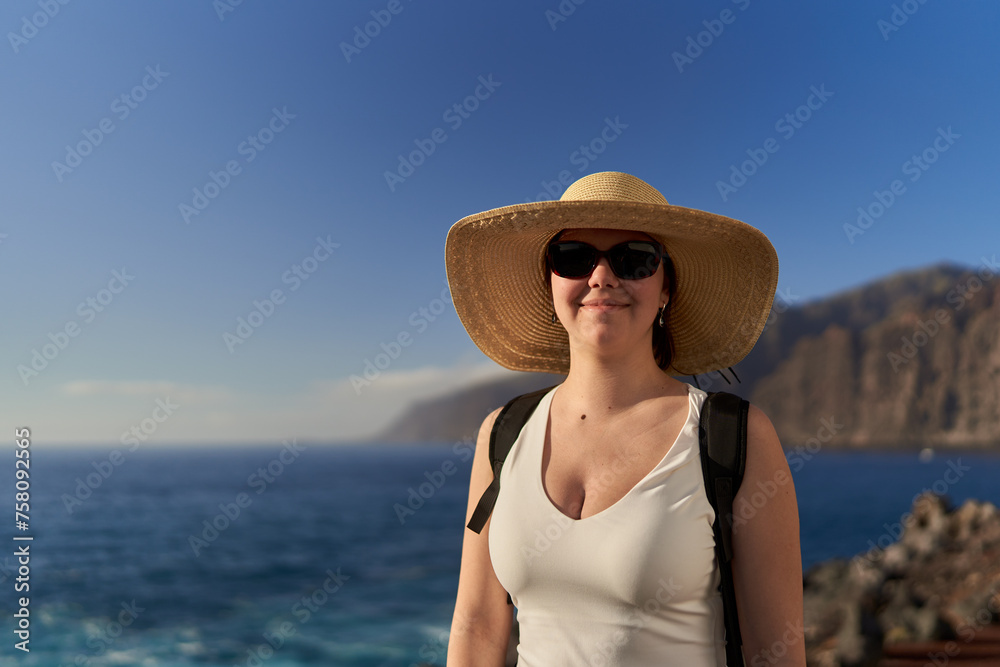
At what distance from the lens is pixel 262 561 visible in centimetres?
4834

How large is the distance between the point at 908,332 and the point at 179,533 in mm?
144467

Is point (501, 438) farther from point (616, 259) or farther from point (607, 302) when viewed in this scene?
point (616, 259)

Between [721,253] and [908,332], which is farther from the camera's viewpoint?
[908,332]

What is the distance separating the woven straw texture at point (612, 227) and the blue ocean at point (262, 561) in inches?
610

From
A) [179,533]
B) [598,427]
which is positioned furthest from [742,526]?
[179,533]

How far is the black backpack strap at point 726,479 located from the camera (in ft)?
6.19

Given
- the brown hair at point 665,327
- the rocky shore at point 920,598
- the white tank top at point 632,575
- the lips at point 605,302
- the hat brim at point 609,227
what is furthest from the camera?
the rocky shore at point 920,598

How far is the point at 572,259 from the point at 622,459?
67cm

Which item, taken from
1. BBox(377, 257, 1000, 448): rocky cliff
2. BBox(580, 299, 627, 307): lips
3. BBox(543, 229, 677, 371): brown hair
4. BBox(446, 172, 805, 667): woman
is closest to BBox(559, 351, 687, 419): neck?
BBox(446, 172, 805, 667): woman

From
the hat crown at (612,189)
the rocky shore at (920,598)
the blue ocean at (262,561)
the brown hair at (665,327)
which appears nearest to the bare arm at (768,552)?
the brown hair at (665,327)

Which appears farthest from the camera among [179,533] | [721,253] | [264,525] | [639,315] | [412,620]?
[264,525]

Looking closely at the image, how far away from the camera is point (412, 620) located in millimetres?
29000

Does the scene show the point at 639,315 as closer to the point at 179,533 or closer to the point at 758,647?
the point at 758,647

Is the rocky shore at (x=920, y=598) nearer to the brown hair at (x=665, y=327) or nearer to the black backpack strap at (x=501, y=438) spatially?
the brown hair at (x=665, y=327)
